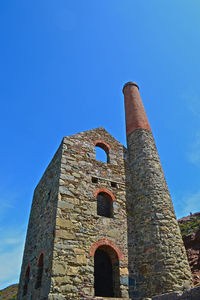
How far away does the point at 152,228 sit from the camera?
29.6ft

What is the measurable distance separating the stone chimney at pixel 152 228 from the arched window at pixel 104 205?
1.13 m

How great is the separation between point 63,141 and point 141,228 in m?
5.32

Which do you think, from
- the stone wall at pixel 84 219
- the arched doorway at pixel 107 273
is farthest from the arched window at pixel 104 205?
the arched doorway at pixel 107 273

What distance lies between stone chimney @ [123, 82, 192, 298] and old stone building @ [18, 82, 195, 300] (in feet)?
0.10

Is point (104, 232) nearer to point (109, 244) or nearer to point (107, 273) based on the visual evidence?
point (109, 244)

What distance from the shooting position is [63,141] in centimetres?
1045

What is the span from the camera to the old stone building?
24.9ft

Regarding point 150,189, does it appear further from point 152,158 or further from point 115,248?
point 115,248

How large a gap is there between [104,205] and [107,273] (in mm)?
2746

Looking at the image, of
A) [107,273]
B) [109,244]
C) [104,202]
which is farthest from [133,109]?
[107,273]

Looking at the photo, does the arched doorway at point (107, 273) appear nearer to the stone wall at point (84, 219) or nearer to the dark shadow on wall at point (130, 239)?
the stone wall at point (84, 219)

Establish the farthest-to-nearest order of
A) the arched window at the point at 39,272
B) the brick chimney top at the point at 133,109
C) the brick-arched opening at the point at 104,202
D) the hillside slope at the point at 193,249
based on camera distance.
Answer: the brick chimney top at the point at 133,109
the hillside slope at the point at 193,249
the brick-arched opening at the point at 104,202
the arched window at the point at 39,272

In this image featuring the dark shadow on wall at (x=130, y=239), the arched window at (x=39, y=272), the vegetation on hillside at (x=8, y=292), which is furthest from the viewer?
the vegetation on hillside at (x=8, y=292)

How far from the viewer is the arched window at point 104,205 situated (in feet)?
32.2
